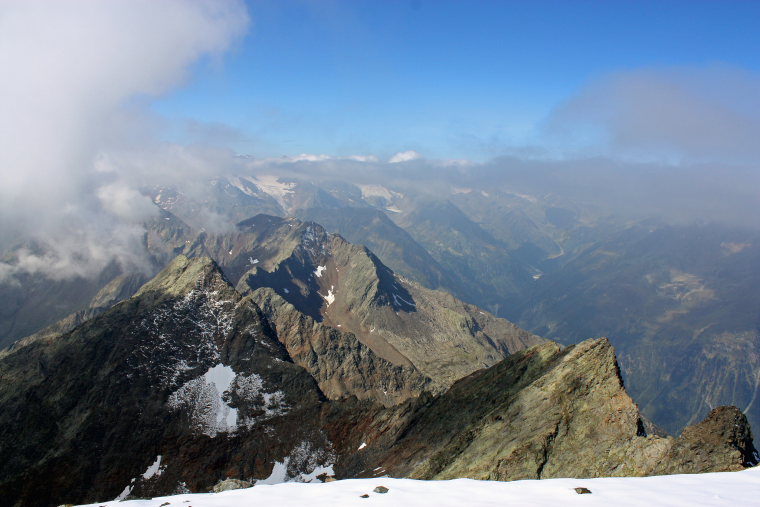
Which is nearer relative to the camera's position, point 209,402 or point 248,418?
point 248,418

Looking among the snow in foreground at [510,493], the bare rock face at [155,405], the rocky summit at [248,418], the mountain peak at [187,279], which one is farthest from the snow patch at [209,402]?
the snow in foreground at [510,493]

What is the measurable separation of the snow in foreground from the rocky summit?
9180 millimetres

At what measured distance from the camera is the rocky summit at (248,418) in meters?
44.5

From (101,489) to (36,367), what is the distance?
130 feet

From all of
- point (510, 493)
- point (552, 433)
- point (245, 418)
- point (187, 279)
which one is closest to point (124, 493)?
point (245, 418)

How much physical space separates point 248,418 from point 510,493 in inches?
3115

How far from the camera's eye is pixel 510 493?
2677 cm

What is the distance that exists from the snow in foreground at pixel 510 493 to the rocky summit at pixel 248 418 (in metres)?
9.18

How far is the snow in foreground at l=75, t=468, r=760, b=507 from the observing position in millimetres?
24020

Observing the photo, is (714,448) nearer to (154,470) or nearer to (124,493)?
(124,493)

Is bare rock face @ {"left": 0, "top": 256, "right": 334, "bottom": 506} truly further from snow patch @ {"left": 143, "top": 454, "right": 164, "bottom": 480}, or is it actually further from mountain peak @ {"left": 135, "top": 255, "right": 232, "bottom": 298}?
mountain peak @ {"left": 135, "top": 255, "right": 232, "bottom": 298}

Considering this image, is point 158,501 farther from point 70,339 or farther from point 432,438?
point 70,339

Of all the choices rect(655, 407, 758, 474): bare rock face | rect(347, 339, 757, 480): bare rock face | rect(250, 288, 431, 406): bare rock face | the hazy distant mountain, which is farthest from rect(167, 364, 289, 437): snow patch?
rect(250, 288, 431, 406): bare rock face

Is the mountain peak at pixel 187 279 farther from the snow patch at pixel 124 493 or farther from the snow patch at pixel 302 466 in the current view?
the snow patch at pixel 302 466
